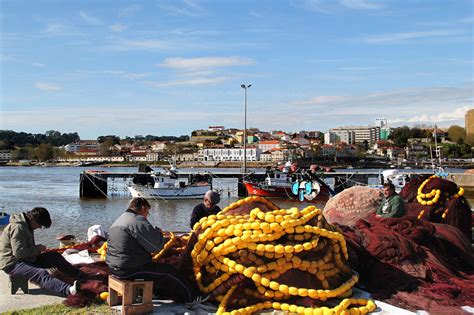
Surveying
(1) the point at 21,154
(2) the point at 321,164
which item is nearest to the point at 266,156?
(2) the point at 321,164

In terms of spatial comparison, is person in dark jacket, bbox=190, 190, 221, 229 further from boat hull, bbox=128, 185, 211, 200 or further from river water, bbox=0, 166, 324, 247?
boat hull, bbox=128, 185, 211, 200

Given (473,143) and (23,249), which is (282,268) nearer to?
(23,249)

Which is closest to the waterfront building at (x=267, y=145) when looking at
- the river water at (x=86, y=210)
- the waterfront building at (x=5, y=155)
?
the waterfront building at (x=5, y=155)

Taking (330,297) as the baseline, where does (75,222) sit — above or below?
below

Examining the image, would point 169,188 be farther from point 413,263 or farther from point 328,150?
point 328,150

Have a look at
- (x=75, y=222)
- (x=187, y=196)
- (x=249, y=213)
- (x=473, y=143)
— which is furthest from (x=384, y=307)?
(x=473, y=143)

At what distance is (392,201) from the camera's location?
26.7 ft

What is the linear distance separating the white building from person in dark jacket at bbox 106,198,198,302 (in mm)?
167716

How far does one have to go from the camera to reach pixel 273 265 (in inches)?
221

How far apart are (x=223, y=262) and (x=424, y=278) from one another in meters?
2.42

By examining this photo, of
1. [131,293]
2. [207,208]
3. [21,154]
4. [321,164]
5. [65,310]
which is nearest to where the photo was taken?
[131,293]

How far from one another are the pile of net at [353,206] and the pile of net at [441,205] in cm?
57

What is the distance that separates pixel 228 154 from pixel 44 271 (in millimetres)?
170302

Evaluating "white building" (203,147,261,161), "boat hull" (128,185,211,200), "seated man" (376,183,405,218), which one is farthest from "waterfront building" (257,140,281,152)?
"seated man" (376,183,405,218)
